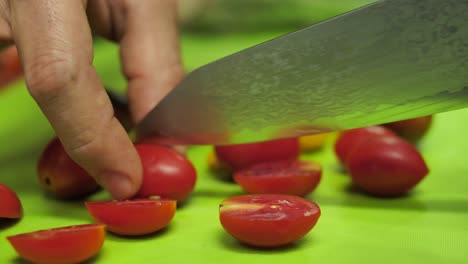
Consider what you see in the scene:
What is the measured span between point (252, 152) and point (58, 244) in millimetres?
500

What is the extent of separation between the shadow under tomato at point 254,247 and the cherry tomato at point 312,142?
447 millimetres

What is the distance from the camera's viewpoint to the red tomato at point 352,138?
1.30 m

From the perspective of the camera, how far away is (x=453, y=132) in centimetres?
154

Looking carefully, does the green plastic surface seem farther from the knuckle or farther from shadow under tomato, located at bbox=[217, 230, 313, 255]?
the knuckle

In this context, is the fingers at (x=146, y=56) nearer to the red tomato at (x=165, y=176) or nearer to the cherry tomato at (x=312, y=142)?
the red tomato at (x=165, y=176)

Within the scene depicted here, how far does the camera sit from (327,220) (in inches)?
43.0

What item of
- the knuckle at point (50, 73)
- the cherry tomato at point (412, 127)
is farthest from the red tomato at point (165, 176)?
the cherry tomato at point (412, 127)

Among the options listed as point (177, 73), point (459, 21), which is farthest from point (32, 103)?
point (459, 21)

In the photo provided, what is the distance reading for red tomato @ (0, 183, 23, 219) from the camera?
1051 mm

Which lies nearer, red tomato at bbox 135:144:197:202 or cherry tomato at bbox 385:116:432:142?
red tomato at bbox 135:144:197:202

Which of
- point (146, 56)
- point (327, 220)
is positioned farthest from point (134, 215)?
point (146, 56)

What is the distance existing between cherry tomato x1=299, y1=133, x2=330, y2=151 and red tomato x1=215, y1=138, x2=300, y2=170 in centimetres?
14

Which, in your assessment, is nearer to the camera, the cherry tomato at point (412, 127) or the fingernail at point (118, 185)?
the fingernail at point (118, 185)

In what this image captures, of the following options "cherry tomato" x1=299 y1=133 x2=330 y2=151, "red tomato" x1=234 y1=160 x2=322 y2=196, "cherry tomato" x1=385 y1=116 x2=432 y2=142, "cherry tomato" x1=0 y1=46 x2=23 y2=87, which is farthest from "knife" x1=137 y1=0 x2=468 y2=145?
"cherry tomato" x1=0 y1=46 x2=23 y2=87
